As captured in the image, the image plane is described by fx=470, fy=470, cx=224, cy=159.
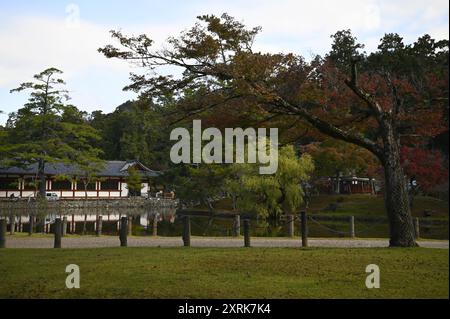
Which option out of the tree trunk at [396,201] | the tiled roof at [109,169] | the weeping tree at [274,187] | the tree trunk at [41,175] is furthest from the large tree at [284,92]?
the tiled roof at [109,169]

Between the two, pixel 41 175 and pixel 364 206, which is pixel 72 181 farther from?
pixel 364 206

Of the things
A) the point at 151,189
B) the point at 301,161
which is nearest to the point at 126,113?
the point at 151,189

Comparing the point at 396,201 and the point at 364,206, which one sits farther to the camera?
the point at 364,206

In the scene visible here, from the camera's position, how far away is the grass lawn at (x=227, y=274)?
5.96 m

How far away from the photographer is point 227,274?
728 cm

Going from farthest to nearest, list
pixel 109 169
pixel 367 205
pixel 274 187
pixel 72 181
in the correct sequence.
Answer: pixel 109 169 → pixel 72 181 → pixel 367 205 → pixel 274 187

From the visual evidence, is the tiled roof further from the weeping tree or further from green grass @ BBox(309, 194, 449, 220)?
the weeping tree

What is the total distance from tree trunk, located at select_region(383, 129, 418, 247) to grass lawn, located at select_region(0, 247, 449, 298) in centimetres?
115

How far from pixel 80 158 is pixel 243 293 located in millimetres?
30539

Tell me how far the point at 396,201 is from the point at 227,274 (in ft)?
19.8

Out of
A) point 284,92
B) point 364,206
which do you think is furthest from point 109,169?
point 284,92

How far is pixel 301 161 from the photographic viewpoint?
28.6m

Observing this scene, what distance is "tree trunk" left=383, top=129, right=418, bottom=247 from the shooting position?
37.7 feet
